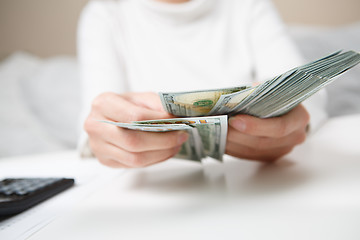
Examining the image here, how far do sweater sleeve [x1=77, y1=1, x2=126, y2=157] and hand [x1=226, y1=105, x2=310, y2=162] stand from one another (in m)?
0.36

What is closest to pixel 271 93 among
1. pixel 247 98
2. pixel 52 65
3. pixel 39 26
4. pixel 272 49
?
pixel 247 98

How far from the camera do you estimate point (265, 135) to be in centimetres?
41

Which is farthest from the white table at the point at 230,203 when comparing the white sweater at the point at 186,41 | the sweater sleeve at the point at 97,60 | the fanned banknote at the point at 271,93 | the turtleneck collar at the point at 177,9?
the turtleneck collar at the point at 177,9

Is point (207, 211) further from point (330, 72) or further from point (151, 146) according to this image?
point (330, 72)

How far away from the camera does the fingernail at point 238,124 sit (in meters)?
0.38

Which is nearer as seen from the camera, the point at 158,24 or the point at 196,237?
the point at 196,237

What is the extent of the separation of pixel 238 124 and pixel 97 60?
1.89 ft

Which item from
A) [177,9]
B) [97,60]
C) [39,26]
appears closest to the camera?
[97,60]

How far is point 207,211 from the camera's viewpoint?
33 centimetres

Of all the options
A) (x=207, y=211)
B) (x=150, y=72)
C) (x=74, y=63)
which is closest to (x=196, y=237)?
(x=207, y=211)

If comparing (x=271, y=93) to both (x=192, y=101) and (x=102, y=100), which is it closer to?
(x=192, y=101)

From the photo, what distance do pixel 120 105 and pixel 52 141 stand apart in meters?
0.83

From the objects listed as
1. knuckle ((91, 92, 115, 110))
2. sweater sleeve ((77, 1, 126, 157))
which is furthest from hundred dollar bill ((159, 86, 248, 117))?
sweater sleeve ((77, 1, 126, 157))

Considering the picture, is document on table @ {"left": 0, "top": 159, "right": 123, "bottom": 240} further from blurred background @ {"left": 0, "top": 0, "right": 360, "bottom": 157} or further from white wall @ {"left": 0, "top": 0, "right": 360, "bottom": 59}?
white wall @ {"left": 0, "top": 0, "right": 360, "bottom": 59}
